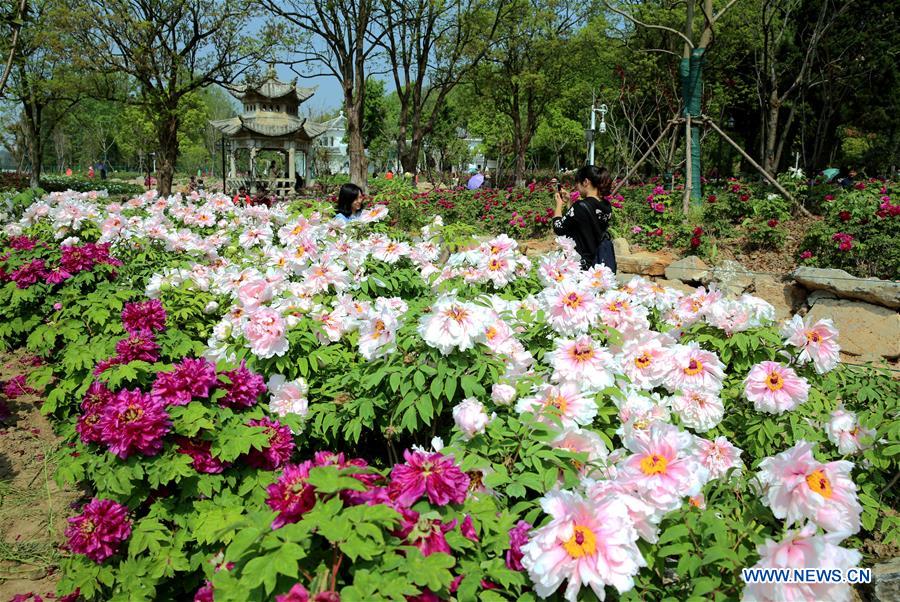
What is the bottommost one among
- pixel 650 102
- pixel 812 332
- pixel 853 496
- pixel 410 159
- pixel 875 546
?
pixel 875 546

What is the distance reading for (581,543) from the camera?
46.2 inches

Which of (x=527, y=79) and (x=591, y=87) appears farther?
(x=591, y=87)

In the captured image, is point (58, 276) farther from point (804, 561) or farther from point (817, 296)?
point (817, 296)

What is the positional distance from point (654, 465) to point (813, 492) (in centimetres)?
32

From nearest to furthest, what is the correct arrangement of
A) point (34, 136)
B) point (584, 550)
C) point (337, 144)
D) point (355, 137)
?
point (584, 550), point (355, 137), point (34, 136), point (337, 144)

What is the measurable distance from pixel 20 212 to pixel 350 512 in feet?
21.9

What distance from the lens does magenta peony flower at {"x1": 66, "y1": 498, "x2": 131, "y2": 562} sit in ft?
6.48

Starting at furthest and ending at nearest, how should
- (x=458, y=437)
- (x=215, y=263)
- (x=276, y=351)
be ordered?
(x=215, y=263) < (x=276, y=351) < (x=458, y=437)

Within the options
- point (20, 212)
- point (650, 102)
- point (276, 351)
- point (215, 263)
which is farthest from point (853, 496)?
point (650, 102)

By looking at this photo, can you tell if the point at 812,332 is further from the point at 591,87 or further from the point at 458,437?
the point at 591,87

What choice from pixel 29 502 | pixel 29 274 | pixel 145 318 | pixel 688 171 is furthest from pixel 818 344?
pixel 688 171

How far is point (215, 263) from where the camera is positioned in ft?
12.8

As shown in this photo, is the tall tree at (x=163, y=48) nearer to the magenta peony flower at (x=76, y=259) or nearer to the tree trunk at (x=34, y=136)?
the tree trunk at (x=34, y=136)

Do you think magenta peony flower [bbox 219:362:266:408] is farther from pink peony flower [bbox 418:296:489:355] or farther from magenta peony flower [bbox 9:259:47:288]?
magenta peony flower [bbox 9:259:47:288]
